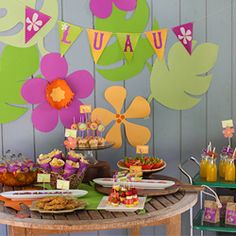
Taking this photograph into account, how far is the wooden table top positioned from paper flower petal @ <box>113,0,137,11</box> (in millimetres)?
1201

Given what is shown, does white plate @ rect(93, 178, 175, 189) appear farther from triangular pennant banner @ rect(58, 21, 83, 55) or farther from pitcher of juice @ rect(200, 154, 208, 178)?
triangular pennant banner @ rect(58, 21, 83, 55)

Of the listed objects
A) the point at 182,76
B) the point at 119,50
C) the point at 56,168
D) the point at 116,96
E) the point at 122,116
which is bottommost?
the point at 56,168

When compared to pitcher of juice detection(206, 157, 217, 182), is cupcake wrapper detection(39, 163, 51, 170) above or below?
above

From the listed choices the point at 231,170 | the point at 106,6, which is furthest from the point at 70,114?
the point at 231,170

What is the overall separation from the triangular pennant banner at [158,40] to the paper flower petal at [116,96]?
297 mm

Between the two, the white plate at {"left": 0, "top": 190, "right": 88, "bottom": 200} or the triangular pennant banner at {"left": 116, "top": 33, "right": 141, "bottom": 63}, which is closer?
the white plate at {"left": 0, "top": 190, "right": 88, "bottom": 200}

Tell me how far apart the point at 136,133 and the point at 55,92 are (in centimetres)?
53

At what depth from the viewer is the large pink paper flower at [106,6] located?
2.66m

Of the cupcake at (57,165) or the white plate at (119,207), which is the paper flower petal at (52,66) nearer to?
the cupcake at (57,165)

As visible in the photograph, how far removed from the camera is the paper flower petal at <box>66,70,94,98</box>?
2697 mm

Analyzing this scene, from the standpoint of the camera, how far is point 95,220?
1.83 m

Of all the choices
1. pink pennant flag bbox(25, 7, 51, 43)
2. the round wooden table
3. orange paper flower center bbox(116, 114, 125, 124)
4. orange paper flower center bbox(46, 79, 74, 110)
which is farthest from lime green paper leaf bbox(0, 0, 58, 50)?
the round wooden table

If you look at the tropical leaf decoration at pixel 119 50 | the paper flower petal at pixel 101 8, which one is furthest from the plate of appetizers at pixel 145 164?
the paper flower petal at pixel 101 8

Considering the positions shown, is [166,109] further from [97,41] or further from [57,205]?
[57,205]
